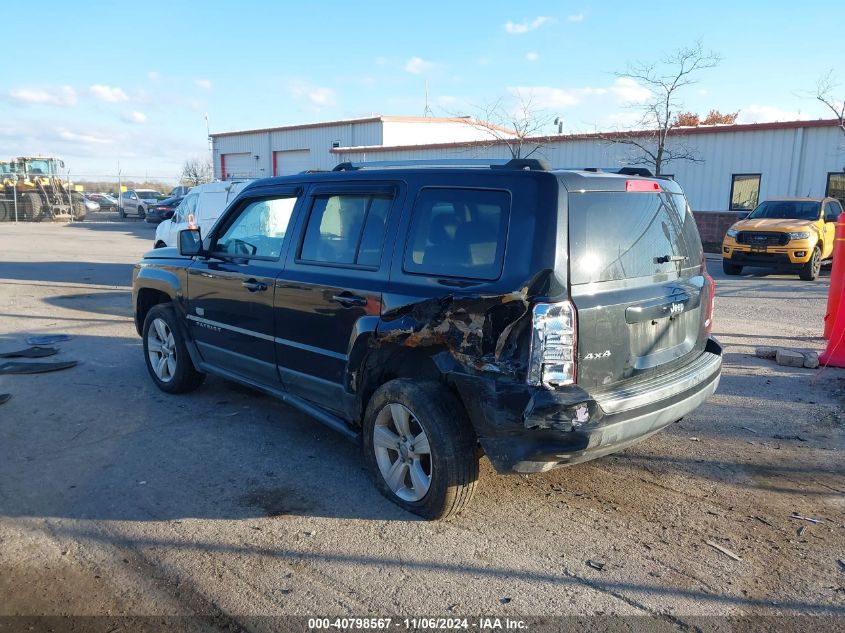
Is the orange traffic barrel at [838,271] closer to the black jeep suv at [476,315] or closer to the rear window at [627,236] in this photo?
the black jeep suv at [476,315]

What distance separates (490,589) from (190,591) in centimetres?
142

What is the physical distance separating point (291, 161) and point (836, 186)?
92.5 feet

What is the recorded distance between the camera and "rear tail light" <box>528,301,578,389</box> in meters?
3.36

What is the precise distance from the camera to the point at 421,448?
3.94 meters

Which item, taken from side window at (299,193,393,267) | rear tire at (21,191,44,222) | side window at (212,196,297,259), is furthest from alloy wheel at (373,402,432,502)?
rear tire at (21,191,44,222)

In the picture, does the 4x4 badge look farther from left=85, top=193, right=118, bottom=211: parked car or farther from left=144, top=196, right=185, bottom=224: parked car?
left=85, top=193, right=118, bottom=211: parked car

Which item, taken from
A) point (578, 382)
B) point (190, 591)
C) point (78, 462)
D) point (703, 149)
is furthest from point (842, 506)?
point (703, 149)

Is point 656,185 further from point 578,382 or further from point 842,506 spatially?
point 842,506

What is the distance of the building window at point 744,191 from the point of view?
72.6 ft

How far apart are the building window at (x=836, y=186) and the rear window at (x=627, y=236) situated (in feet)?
64.1

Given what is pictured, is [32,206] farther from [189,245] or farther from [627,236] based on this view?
[627,236]

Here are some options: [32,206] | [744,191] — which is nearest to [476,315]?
[744,191]

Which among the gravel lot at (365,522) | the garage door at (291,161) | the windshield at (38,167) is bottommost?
the gravel lot at (365,522)

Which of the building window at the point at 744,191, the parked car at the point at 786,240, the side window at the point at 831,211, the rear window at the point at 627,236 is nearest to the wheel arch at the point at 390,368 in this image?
the rear window at the point at 627,236
